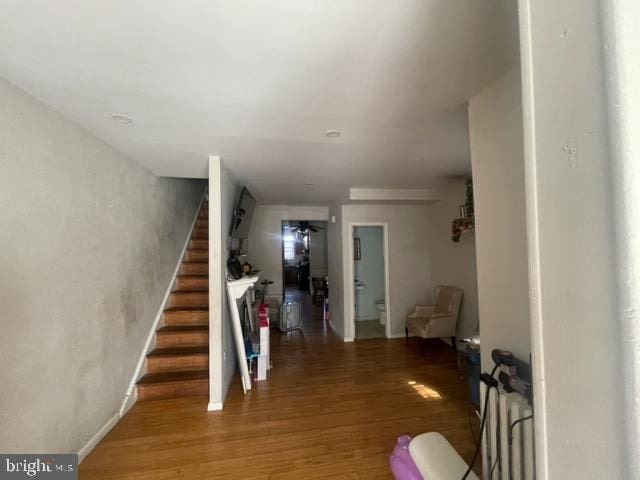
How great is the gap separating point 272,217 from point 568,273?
15.8 feet

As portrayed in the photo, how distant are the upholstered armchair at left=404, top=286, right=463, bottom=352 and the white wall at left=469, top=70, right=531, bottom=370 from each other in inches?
83.0

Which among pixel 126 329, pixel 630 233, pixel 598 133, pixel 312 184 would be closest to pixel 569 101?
A: pixel 598 133

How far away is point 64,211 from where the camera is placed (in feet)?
5.33

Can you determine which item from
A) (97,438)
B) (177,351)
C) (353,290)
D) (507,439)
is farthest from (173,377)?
(507,439)

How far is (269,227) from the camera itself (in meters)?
5.10

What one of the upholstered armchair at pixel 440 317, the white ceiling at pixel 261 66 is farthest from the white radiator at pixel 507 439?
the upholstered armchair at pixel 440 317

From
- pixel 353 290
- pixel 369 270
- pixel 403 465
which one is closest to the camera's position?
pixel 403 465

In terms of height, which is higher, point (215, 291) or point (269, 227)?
point (269, 227)

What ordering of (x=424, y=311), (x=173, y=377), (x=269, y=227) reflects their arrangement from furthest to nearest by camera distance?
1. (x=269, y=227)
2. (x=424, y=311)
3. (x=173, y=377)

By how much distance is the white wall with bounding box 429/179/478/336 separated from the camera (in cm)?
328

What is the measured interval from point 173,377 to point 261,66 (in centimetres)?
288

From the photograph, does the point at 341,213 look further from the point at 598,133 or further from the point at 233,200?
the point at 598,133

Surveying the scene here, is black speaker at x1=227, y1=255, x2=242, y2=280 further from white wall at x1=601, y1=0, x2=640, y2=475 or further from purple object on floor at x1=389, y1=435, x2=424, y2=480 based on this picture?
white wall at x1=601, y1=0, x2=640, y2=475

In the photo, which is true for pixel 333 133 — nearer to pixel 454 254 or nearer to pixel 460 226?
pixel 460 226
